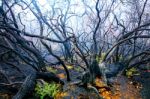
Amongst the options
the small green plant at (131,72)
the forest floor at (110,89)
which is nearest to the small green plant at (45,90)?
the forest floor at (110,89)

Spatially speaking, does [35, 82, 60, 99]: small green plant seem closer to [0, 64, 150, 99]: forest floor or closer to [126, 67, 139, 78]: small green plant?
[0, 64, 150, 99]: forest floor

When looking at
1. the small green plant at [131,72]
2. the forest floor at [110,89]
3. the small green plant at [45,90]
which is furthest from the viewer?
the small green plant at [131,72]

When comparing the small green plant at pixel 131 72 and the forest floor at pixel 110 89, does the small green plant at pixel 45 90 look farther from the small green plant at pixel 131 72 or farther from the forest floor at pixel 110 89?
the small green plant at pixel 131 72

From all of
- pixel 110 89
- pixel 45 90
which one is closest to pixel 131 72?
pixel 110 89

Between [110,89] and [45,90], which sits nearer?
[45,90]

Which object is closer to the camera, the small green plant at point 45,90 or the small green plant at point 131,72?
the small green plant at point 45,90

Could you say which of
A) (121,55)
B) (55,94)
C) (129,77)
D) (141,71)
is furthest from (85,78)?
(121,55)

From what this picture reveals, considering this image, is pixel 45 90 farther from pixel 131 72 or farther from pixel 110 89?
pixel 131 72

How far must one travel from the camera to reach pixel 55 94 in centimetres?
1345

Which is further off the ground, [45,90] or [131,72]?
[45,90]

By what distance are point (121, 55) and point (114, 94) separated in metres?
12.4

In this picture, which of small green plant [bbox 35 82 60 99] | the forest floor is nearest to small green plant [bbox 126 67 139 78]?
the forest floor

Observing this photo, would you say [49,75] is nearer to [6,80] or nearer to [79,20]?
[6,80]

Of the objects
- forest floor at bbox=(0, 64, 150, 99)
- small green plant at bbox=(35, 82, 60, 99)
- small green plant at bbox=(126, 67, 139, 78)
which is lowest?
→ small green plant at bbox=(126, 67, 139, 78)
